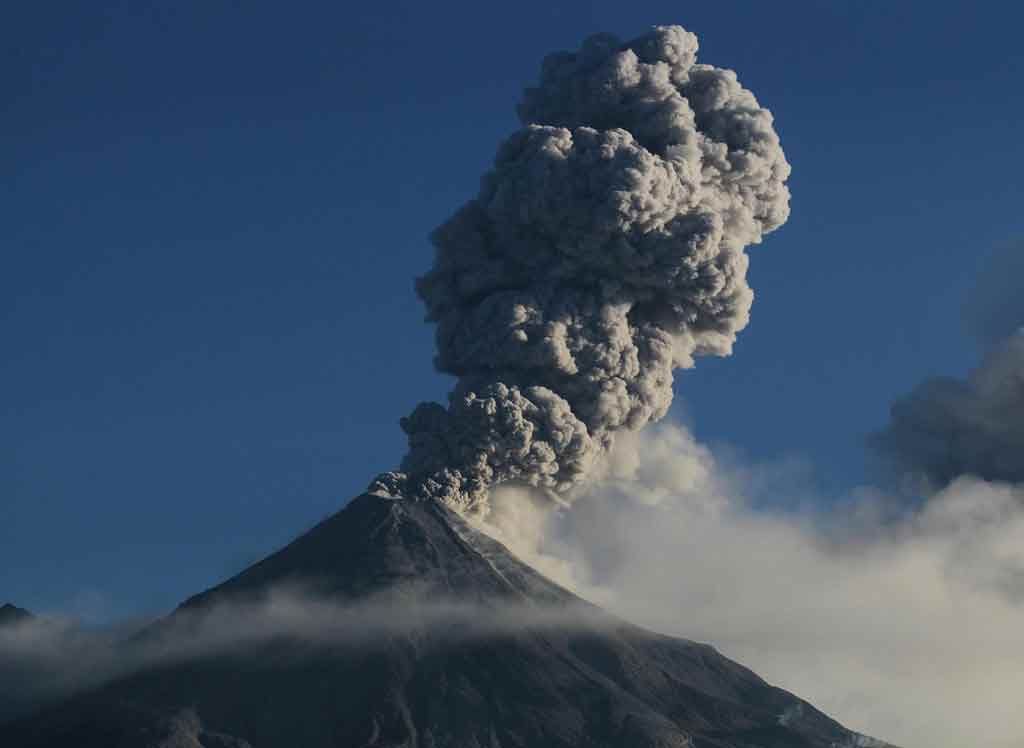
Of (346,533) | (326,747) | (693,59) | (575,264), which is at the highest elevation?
(693,59)

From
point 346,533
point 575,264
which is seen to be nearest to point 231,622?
point 346,533

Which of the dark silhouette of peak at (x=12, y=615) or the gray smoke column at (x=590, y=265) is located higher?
the gray smoke column at (x=590, y=265)

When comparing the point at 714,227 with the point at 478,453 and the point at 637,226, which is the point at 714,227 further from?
Answer: the point at 478,453

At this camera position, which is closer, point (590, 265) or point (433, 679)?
point (433, 679)

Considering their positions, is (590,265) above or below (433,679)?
above
